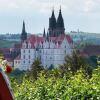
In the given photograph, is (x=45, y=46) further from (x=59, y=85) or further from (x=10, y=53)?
(x=59, y=85)

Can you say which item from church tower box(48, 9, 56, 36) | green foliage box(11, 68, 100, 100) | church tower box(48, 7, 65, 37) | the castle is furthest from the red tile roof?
green foliage box(11, 68, 100, 100)

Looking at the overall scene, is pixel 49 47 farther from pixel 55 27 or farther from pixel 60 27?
pixel 60 27

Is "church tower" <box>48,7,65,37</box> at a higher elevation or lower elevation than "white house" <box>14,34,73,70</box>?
higher

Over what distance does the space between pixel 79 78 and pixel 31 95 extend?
0.97m

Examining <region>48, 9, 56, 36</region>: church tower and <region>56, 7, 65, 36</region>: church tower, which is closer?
<region>48, 9, 56, 36</region>: church tower

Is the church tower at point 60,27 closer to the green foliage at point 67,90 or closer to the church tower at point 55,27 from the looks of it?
the church tower at point 55,27

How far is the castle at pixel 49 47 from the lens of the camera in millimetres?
109000

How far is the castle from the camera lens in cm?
10900

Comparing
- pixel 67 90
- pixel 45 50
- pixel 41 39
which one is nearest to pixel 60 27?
pixel 41 39

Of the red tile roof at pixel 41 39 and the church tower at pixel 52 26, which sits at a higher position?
the church tower at pixel 52 26

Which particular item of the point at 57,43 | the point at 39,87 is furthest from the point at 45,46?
the point at 39,87

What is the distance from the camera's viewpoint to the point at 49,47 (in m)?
109

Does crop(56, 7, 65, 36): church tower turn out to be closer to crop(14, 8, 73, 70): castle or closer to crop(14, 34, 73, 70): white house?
crop(14, 8, 73, 70): castle

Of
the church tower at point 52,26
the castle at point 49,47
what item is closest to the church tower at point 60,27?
the castle at point 49,47
